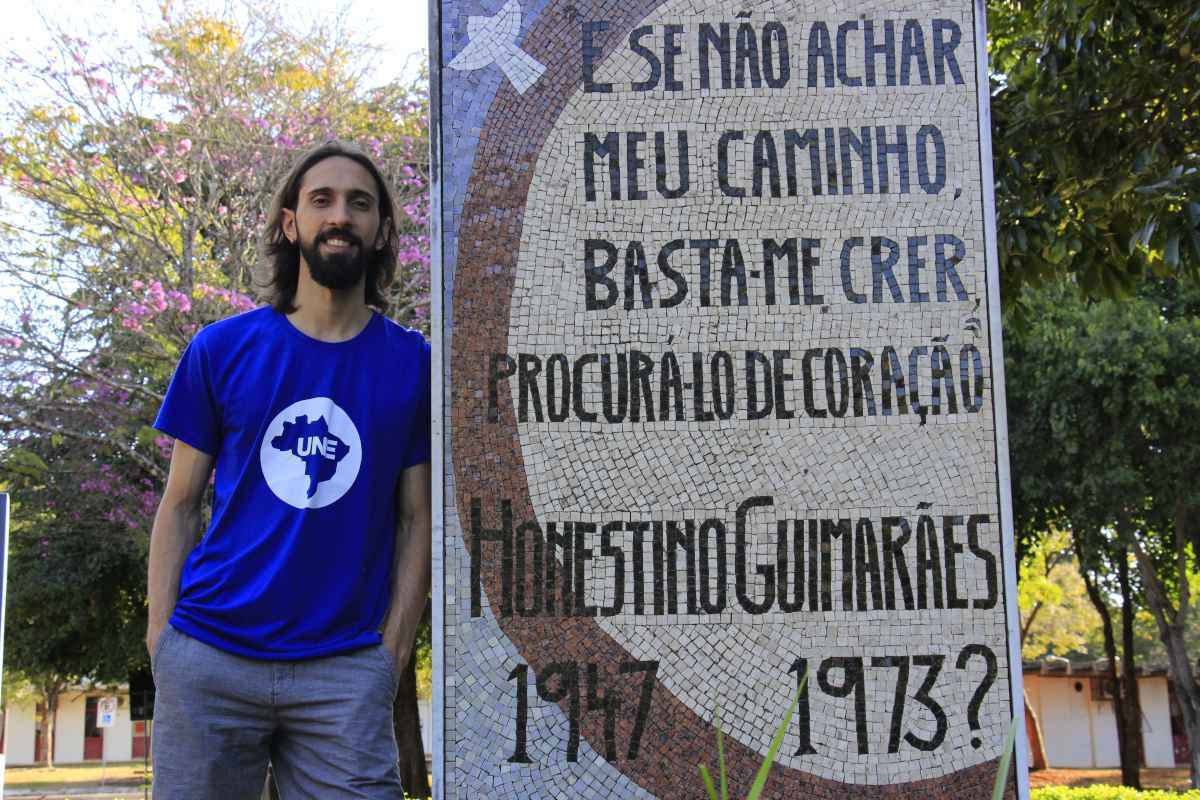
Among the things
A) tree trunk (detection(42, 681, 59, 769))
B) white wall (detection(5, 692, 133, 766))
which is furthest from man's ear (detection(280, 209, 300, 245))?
white wall (detection(5, 692, 133, 766))

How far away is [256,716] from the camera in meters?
2.81

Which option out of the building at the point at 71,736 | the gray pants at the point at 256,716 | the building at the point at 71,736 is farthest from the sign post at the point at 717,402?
the building at the point at 71,736

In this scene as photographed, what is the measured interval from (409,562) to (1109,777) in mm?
31732

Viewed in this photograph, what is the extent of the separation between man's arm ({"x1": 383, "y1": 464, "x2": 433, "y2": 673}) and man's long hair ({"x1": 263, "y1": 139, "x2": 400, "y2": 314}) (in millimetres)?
489

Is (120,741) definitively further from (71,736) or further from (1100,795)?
(1100,795)

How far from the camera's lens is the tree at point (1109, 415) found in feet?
55.1

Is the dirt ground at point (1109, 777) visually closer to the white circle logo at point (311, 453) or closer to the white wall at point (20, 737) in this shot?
the white circle logo at point (311, 453)

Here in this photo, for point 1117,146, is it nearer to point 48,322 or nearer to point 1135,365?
point 48,322

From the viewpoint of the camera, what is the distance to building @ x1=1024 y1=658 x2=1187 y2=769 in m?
37.5

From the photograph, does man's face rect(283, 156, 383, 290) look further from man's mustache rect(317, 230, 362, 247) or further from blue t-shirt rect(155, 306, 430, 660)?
blue t-shirt rect(155, 306, 430, 660)

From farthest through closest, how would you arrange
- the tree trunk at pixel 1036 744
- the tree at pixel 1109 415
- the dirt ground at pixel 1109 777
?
the tree trunk at pixel 1036 744
the dirt ground at pixel 1109 777
the tree at pixel 1109 415

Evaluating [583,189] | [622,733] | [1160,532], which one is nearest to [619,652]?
[622,733]

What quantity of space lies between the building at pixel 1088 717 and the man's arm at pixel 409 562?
37.0 m

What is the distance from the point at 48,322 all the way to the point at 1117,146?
9.18 metres
